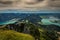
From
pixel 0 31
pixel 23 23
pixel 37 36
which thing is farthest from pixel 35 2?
pixel 0 31

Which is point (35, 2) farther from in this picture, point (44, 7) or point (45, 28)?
point (45, 28)

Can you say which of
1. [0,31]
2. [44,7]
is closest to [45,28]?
[44,7]

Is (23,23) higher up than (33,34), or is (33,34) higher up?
(23,23)

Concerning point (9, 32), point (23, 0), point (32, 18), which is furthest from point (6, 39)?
point (23, 0)

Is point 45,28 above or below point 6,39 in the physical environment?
above

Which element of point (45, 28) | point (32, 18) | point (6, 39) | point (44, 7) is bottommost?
point (6, 39)

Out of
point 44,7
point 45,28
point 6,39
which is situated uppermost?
point 44,7

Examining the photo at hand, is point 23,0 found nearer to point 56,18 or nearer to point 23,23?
point 23,23
